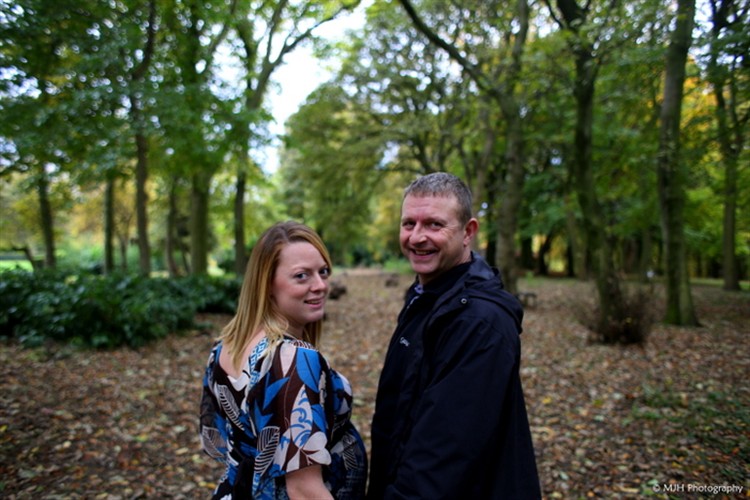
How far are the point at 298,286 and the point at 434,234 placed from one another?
557 millimetres

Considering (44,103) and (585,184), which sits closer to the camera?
(44,103)

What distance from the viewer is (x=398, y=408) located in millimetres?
1635

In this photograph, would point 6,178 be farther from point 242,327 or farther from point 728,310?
point 728,310

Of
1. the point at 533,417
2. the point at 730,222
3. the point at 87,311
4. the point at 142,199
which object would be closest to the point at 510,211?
the point at 533,417

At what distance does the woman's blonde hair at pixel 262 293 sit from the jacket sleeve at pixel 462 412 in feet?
1.89

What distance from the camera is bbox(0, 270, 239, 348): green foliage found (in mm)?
7176

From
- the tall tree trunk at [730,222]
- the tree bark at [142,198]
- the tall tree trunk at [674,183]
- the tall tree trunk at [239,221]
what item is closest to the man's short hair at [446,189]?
the tall tree trunk at [674,183]

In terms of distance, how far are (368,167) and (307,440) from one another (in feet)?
58.3

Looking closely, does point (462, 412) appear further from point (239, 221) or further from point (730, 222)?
point (730, 222)

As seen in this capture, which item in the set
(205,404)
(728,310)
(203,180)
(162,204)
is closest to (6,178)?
(203,180)

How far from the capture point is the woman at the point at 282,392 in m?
1.44

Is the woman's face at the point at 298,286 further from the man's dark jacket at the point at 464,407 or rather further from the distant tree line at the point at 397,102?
the distant tree line at the point at 397,102

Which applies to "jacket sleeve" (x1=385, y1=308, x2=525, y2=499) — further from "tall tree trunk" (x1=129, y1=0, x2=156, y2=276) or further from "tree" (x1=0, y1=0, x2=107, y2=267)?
"tall tree trunk" (x1=129, y1=0, x2=156, y2=276)

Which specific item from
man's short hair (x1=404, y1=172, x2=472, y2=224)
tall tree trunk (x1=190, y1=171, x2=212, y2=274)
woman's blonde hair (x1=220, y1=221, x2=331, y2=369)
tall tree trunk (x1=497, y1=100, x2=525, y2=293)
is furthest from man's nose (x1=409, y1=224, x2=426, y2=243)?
tall tree trunk (x1=190, y1=171, x2=212, y2=274)
